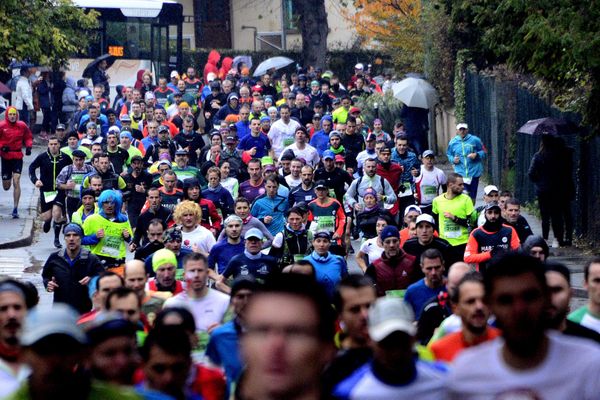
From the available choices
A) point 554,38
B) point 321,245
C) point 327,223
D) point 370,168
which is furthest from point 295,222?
point 370,168

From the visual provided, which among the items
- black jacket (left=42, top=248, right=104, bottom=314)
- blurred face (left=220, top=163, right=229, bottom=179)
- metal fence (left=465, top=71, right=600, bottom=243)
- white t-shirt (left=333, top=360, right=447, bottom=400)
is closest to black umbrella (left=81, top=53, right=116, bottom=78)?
metal fence (left=465, top=71, right=600, bottom=243)

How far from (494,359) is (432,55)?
29874 mm

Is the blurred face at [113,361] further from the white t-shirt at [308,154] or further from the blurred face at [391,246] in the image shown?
the white t-shirt at [308,154]

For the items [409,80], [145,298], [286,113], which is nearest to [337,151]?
[286,113]

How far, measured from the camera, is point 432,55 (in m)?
33.8

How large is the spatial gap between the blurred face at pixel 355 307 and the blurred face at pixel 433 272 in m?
3.12

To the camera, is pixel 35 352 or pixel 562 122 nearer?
pixel 35 352

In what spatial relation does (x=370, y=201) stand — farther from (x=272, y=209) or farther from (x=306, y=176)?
(x=272, y=209)

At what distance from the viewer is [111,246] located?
15109mm

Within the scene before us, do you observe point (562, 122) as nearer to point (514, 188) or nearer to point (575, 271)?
point (575, 271)

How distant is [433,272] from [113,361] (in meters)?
5.03

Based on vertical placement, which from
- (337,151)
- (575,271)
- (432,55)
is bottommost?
(575,271)

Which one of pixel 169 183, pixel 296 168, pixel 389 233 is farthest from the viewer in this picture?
pixel 296 168

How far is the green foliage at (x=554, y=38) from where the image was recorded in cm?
1598
